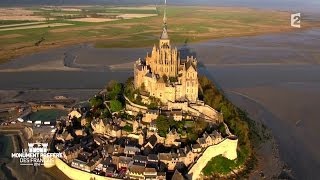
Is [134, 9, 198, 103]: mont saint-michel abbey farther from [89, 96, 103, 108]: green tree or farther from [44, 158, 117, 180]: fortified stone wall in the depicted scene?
[44, 158, 117, 180]: fortified stone wall

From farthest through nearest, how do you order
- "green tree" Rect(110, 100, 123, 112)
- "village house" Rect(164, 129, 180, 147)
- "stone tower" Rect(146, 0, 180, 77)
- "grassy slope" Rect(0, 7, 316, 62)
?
"grassy slope" Rect(0, 7, 316, 62), "stone tower" Rect(146, 0, 180, 77), "green tree" Rect(110, 100, 123, 112), "village house" Rect(164, 129, 180, 147)

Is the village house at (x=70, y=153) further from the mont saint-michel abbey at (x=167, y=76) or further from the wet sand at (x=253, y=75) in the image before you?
the wet sand at (x=253, y=75)

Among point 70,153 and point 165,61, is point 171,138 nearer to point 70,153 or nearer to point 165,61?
point 70,153

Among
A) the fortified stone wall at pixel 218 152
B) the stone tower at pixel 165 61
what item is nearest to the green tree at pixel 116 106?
the stone tower at pixel 165 61

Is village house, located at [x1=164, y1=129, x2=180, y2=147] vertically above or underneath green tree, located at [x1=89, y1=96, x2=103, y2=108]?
underneath

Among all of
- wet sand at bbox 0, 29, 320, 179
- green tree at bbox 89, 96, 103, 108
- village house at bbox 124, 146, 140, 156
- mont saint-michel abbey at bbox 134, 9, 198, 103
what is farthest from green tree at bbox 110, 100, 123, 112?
wet sand at bbox 0, 29, 320, 179

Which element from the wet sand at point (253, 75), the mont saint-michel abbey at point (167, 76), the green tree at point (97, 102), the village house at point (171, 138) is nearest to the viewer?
the village house at point (171, 138)
